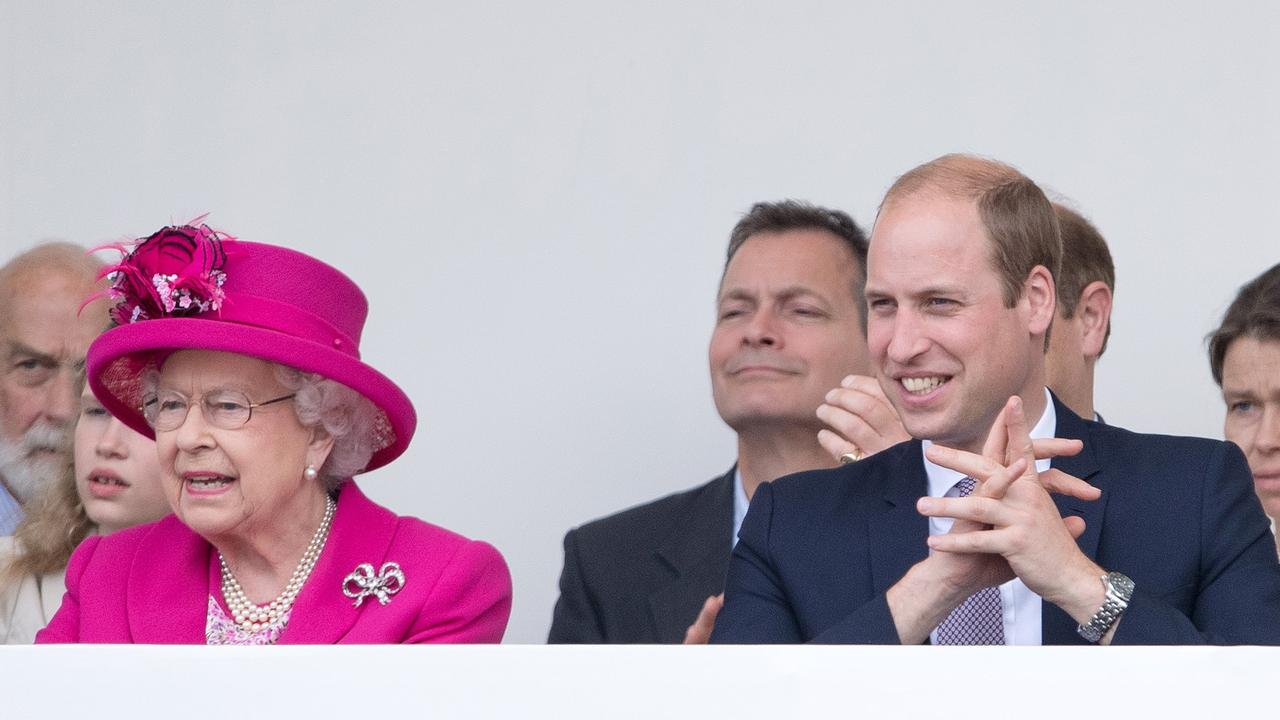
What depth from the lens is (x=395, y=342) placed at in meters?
4.52

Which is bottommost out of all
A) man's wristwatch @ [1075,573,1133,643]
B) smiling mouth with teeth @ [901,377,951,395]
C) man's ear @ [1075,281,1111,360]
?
man's wristwatch @ [1075,573,1133,643]

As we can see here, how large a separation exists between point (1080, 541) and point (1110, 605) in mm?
195

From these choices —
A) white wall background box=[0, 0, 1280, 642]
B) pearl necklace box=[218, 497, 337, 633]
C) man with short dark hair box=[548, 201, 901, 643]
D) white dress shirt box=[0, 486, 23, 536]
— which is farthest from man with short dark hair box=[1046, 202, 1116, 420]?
white dress shirt box=[0, 486, 23, 536]

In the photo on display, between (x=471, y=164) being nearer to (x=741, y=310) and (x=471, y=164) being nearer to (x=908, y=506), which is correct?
(x=741, y=310)

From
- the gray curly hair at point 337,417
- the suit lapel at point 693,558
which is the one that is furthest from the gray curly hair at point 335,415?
the suit lapel at point 693,558

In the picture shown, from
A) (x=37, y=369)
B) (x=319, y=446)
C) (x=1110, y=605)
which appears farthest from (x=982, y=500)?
(x=37, y=369)

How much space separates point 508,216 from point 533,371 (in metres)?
0.41

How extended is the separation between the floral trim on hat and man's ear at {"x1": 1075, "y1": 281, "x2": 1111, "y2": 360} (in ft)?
5.05

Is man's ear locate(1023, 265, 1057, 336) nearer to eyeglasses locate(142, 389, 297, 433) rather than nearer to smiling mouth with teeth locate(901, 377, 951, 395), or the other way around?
smiling mouth with teeth locate(901, 377, 951, 395)

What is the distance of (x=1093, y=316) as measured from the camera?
314 centimetres

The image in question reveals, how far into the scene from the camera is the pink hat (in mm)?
2400

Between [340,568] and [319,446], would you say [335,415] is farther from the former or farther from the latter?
[340,568]
